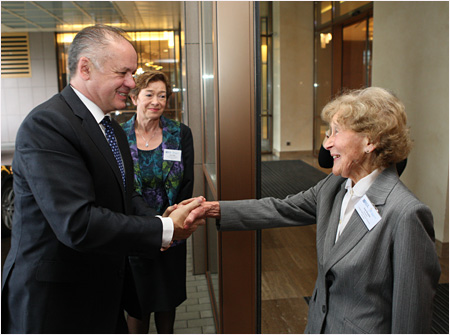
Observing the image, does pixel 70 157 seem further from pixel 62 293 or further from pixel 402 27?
pixel 402 27

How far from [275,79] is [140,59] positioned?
157 inches

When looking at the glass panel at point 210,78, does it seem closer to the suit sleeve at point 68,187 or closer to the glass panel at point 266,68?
the suit sleeve at point 68,187

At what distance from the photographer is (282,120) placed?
1204 centimetres

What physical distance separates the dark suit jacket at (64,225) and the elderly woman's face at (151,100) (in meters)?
1.20

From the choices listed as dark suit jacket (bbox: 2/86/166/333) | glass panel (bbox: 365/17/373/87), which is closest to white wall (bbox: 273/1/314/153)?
glass panel (bbox: 365/17/373/87)

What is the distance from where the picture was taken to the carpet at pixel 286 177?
7163 mm

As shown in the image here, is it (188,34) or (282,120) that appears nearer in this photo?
(188,34)

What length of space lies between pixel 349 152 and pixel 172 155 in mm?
1537

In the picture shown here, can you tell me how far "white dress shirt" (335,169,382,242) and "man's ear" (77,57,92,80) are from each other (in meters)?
1.15

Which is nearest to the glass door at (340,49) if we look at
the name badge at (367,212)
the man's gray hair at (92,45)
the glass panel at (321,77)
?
the glass panel at (321,77)

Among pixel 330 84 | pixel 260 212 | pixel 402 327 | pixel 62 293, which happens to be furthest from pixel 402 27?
pixel 330 84

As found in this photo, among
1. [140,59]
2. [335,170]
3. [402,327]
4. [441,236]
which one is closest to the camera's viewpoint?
[402,327]

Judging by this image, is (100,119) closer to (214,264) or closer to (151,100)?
(151,100)

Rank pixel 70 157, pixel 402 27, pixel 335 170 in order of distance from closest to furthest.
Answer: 1. pixel 70 157
2. pixel 335 170
3. pixel 402 27
